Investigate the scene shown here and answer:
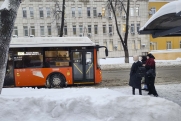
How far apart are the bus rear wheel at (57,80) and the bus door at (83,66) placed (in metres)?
0.71

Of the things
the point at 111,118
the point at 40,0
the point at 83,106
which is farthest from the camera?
the point at 40,0

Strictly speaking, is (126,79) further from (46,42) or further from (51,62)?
(46,42)

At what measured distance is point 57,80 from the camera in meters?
12.3

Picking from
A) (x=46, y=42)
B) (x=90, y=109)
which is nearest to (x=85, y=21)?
(x=46, y=42)

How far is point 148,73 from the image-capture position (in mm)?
8828

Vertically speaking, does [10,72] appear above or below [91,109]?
above

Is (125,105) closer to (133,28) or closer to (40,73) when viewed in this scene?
(40,73)

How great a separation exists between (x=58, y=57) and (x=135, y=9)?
1374 inches

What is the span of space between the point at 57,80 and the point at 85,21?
103ft

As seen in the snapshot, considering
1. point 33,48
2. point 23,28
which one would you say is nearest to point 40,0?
point 23,28

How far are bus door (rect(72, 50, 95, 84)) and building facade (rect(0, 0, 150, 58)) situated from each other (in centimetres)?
2828

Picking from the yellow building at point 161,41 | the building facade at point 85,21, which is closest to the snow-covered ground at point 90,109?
the building facade at point 85,21

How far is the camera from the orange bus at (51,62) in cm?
1202

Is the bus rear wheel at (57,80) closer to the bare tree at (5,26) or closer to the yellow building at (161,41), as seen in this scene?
the bare tree at (5,26)
